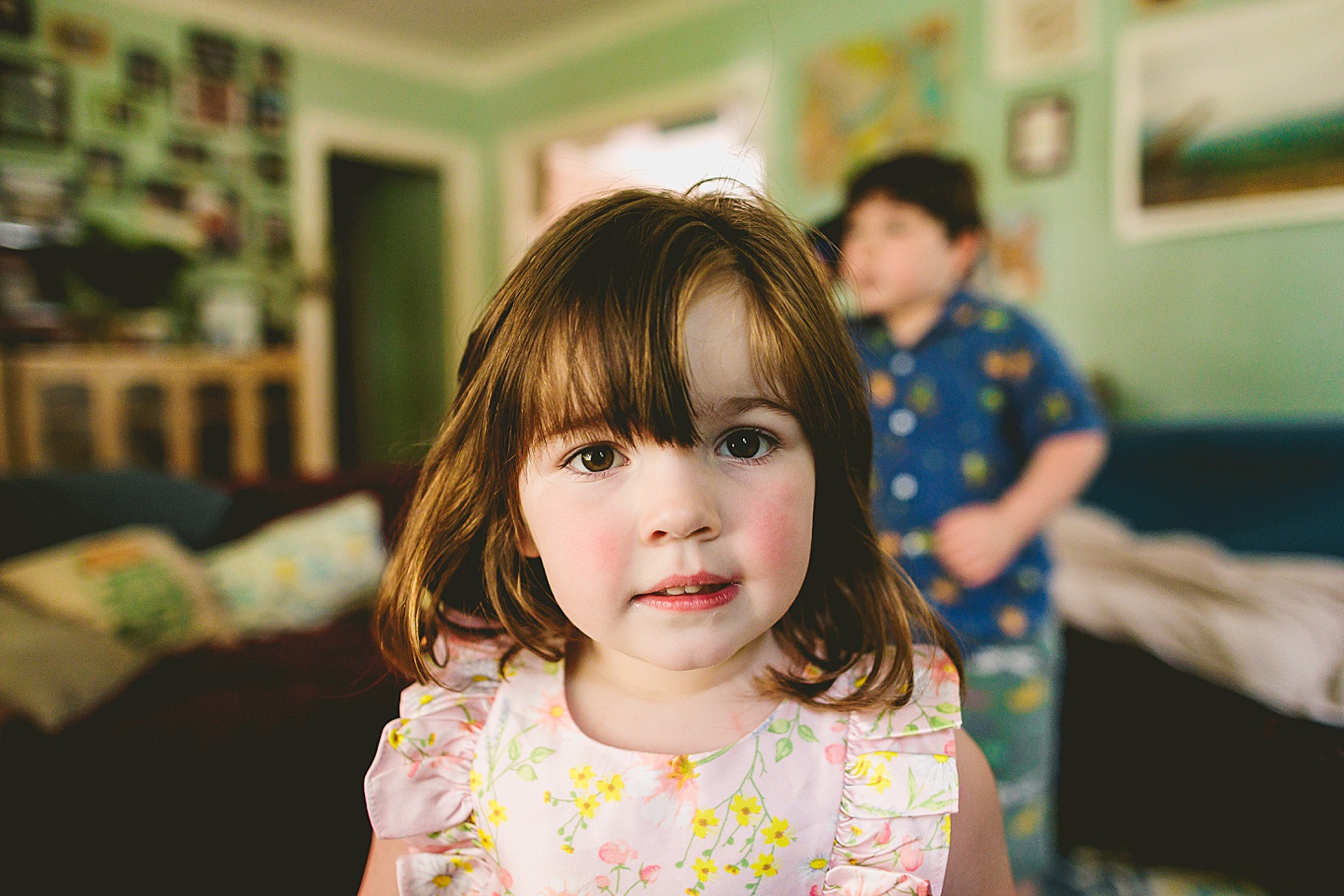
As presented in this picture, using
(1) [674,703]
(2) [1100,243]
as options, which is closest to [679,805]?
(1) [674,703]

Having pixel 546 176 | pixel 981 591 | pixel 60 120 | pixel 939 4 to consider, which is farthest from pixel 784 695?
pixel 546 176

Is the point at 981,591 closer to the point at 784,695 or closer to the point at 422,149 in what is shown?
the point at 784,695

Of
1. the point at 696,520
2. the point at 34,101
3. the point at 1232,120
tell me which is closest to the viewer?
the point at 696,520

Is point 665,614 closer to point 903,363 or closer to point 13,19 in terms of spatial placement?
point 903,363

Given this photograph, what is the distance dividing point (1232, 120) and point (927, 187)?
0.45 meters

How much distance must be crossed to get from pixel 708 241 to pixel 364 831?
1.20ft

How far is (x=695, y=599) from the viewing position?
39 cm

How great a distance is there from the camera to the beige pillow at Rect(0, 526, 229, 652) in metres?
1.25

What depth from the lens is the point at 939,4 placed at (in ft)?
8.41

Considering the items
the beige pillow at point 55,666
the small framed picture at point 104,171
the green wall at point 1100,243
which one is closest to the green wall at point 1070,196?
the green wall at point 1100,243

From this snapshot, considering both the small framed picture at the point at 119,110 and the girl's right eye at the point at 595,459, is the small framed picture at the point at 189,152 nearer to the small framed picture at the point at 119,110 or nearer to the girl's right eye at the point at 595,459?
the small framed picture at the point at 119,110

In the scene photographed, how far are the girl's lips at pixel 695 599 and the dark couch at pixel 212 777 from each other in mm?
163

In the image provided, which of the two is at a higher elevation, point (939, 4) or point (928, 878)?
point (939, 4)

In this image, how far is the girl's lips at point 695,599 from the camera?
0.39m
